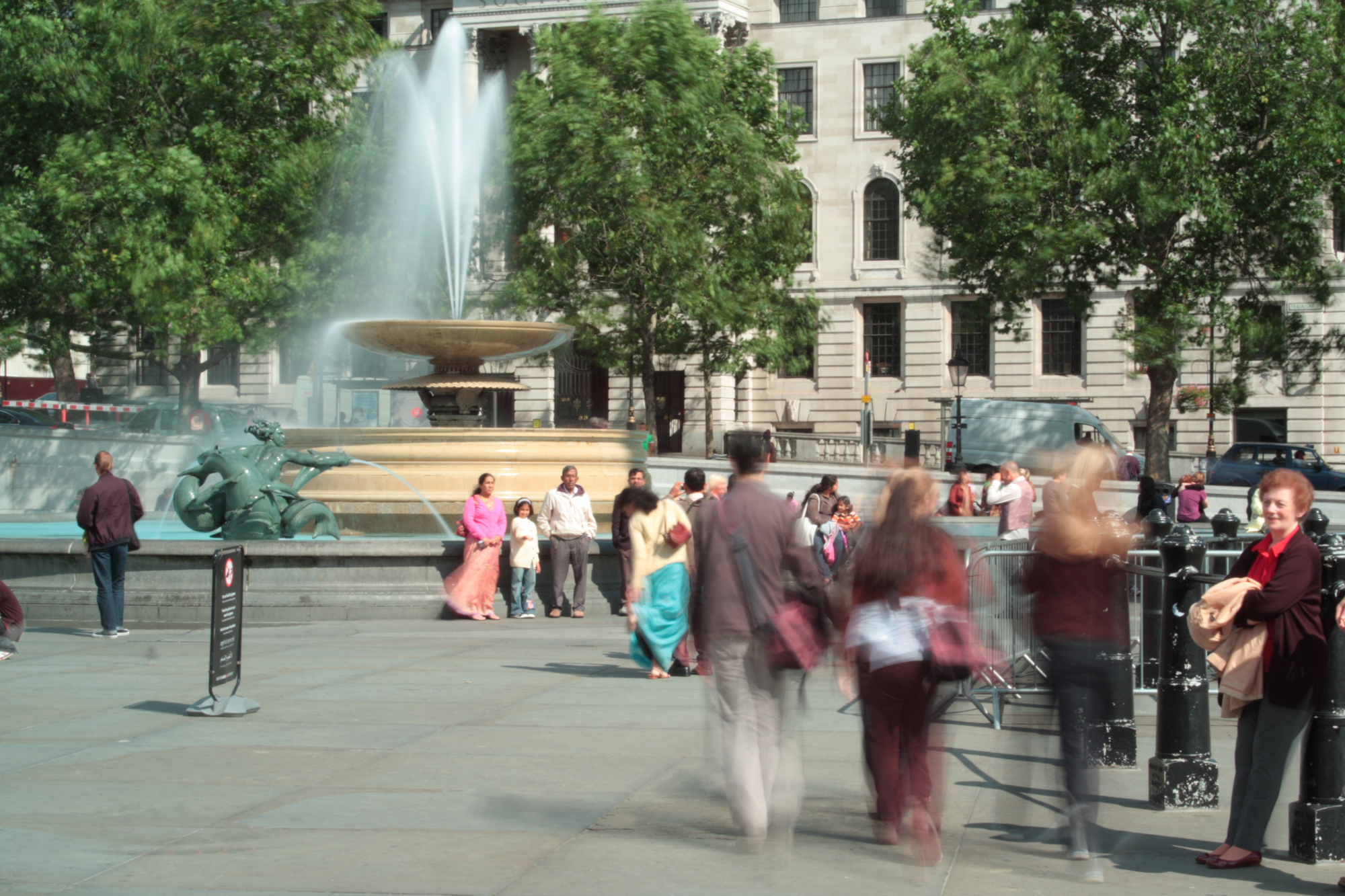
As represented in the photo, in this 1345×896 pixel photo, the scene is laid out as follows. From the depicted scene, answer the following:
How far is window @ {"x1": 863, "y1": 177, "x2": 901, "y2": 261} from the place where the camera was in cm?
5072

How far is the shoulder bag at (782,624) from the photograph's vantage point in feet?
19.2

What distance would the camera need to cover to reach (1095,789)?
566 centimetres

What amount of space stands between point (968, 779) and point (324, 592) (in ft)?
28.5

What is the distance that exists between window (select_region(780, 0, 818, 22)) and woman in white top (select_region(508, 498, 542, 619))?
40442 mm

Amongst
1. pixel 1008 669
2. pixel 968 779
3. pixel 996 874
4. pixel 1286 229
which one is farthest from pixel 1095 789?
pixel 1286 229

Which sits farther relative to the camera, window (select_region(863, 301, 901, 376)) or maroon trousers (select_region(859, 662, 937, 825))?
window (select_region(863, 301, 901, 376))

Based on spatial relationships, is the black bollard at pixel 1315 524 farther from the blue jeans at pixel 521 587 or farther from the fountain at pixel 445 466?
the fountain at pixel 445 466

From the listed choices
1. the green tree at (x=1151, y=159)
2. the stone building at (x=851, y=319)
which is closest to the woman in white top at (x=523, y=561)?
the green tree at (x=1151, y=159)

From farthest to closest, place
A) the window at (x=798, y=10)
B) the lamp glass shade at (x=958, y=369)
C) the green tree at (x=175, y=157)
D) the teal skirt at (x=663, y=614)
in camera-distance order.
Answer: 1. the window at (x=798, y=10)
2. the lamp glass shade at (x=958, y=369)
3. the green tree at (x=175, y=157)
4. the teal skirt at (x=663, y=614)

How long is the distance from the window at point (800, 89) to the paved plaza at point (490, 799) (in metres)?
42.8

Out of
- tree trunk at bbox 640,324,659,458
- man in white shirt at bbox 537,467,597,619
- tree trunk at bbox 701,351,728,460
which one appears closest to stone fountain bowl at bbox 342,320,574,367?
man in white shirt at bbox 537,467,597,619

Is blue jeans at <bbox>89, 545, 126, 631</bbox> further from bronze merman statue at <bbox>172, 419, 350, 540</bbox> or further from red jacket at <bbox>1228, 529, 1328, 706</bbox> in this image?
red jacket at <bbox>1228, 529, 1328, 706</bbox>

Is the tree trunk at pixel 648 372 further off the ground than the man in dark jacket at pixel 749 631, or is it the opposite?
the tree trunk at pixel 648 372

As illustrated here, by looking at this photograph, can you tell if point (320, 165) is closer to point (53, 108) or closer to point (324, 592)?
point (53, 108)
